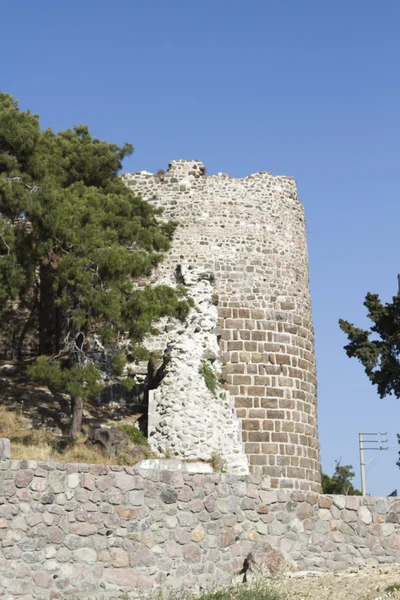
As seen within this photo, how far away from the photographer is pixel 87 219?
65.3 feet

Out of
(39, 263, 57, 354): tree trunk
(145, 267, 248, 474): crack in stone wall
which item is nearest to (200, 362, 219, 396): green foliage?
(145, 267, 248, 474): crack in stone wall

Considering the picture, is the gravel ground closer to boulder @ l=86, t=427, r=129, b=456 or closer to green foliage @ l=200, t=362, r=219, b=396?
boulder @ l=86, t=427, r=129, b=456

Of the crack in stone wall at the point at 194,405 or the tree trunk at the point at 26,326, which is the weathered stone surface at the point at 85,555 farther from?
the tree trunk at the point at 26,326

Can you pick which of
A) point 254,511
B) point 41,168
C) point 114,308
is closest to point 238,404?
point 114,308

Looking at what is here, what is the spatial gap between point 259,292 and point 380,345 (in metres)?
7.30

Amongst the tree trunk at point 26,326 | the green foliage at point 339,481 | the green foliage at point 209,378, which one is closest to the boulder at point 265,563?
the green foliage at point 209,378

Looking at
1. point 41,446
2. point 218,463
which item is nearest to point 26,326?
point 218,463

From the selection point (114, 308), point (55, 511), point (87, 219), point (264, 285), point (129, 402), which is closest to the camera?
point (55, 511)

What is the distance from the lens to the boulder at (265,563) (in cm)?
1120

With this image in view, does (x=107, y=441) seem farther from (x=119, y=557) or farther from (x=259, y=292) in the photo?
(x=259, y=292)

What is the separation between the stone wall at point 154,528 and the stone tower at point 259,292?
9.46 m

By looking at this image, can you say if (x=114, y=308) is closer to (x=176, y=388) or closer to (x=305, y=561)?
(x=176, y=388)

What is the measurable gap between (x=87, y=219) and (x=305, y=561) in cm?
1023

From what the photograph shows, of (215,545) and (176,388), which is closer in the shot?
(215,545)
